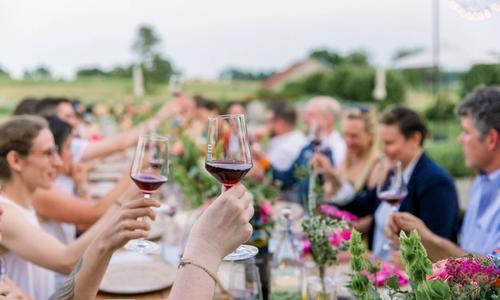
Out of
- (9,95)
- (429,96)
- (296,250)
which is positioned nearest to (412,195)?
(296,250)

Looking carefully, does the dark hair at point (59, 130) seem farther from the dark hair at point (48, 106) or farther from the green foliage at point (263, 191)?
the green foliage at point (263, 191)

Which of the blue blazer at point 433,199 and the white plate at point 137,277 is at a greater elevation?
the blue blazer at point 433,199

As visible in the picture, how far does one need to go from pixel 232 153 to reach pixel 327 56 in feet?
39.3

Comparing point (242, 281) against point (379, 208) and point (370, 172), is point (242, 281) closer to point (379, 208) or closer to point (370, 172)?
point (379, 208)

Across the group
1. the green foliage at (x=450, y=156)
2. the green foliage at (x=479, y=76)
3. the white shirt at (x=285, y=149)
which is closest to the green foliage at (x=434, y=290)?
the white shirt at (x=285, y=149)

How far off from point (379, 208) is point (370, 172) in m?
0.68

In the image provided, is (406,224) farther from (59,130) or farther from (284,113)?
(284,113)

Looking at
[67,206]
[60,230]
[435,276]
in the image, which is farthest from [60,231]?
[435,276]

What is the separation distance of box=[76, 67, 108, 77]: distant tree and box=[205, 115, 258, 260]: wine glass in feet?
25.8

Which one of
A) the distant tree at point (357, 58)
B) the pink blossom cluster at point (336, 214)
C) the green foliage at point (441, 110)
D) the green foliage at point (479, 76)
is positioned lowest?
the green foliage at point (441, 110)

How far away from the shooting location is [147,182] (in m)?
1.40

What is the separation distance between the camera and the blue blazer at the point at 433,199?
2393mm

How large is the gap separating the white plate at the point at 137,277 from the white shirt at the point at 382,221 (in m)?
1.02

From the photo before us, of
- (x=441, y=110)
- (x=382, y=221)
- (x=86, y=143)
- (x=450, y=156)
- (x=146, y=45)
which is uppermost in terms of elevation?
(x=146, y=45)
